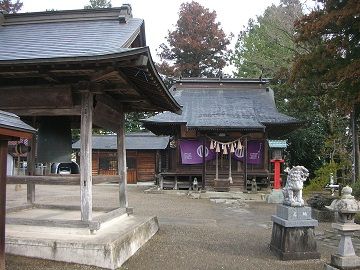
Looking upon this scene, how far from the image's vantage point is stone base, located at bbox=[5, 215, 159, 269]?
6242 mm

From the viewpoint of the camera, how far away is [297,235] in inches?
288

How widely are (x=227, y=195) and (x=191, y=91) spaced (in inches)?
392

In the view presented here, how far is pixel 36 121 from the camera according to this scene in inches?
359

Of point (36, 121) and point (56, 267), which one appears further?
point (36, 121)

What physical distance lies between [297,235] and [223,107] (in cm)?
1803

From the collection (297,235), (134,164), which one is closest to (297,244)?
(297,235)

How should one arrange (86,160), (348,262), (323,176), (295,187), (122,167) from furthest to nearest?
(323,176)
(122,167)
(295,187)
(86,160)
(348,262)

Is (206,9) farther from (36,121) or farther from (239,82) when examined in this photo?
(36,121)

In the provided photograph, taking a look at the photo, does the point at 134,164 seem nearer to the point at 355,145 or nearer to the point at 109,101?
the point at 355,145

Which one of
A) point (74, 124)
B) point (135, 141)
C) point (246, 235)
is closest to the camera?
point (246, 235)

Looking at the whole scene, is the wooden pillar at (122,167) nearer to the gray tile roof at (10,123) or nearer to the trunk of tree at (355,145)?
the gray tile roof at (10,123)

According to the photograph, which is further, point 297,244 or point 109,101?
point 109,101

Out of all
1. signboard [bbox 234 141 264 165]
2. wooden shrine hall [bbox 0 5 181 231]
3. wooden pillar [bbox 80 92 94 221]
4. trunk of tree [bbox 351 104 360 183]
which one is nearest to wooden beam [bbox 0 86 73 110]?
wooden shrine hall [bbox 0 5 181 231]

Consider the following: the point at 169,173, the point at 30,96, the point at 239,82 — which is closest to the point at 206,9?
the point at 239,82
